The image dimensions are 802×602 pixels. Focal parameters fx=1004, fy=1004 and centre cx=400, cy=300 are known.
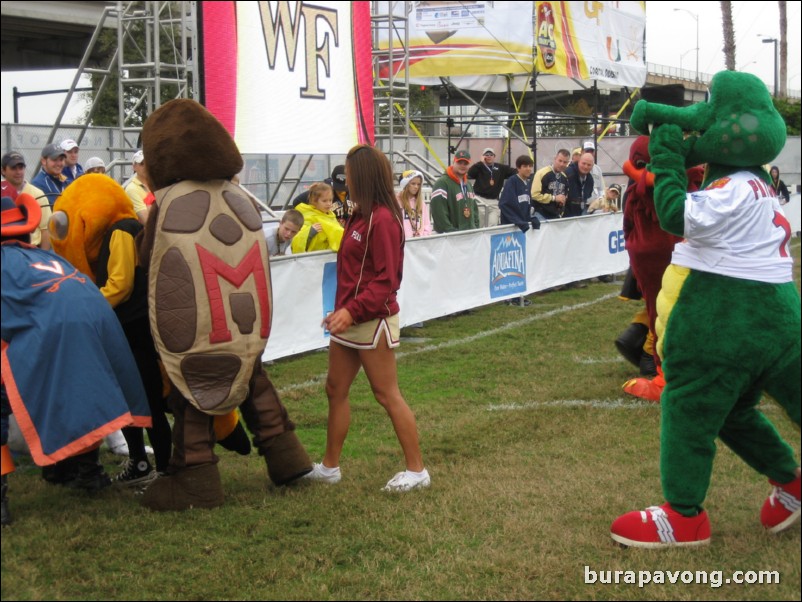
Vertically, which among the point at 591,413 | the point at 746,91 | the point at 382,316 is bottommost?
the point at 591,413

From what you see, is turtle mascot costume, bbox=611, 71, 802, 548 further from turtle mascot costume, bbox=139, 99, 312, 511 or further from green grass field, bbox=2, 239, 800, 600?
turtle mascot costume, bbox=139, 99, 312, 511

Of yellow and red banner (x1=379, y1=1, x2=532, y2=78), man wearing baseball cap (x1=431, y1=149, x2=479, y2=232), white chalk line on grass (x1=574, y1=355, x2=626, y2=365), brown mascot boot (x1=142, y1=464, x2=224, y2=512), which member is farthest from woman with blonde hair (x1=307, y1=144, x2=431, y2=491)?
yellow and red banner (x1=379, y1=1, x2=532, y2=78)

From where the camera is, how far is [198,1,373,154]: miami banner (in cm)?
1117

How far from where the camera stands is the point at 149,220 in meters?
4.92

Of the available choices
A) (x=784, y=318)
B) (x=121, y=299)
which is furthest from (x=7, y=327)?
(x=784, y=318)

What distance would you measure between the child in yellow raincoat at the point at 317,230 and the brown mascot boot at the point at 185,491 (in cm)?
444

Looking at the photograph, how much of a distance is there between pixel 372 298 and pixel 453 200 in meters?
7.46

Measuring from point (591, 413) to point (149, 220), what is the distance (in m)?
3.56

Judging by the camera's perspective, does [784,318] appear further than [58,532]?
No

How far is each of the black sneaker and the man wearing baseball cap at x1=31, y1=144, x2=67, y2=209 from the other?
4377mm

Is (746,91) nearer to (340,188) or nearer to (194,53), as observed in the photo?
(340,188)

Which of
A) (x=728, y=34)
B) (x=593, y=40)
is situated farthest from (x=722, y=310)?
(x=728, y=34)

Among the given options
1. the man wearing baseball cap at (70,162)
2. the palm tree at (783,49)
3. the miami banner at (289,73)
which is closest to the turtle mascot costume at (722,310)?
the man wearing baseball cap at (70,162)

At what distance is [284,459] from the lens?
5.29m
